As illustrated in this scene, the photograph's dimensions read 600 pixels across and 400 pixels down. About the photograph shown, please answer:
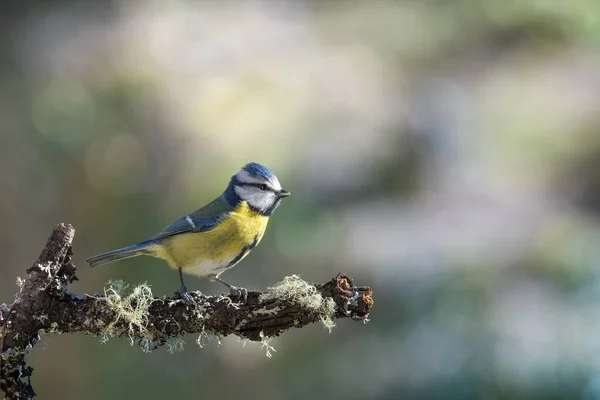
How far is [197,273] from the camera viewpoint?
1.68m

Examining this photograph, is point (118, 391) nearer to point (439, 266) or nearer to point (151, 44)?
point (439, 266)

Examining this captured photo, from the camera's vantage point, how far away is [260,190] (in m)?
1.72

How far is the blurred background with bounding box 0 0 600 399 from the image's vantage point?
3.19 metres

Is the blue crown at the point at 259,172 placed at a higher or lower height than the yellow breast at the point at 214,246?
higher

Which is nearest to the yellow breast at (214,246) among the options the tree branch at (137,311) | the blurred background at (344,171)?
the tree branch at (137,311)

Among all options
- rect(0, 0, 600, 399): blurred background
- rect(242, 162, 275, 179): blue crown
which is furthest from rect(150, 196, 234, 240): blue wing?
rect(0, 0, 600, 399): blurred background

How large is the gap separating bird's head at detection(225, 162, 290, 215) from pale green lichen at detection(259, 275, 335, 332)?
0.44 metres

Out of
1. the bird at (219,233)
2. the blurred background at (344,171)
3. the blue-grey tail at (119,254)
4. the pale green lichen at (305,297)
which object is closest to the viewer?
the pale green lichen at (305,297)

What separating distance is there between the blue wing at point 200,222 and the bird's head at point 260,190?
0.06m

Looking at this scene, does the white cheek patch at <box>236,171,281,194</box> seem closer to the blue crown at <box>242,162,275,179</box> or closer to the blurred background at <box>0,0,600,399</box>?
the blue crown at <box>242,162,275,179</box>

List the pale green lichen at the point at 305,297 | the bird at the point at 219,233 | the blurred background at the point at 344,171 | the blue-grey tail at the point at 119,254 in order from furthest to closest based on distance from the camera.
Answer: the blurred background at the point at 344,171 → the bird at the point at 219,233 → the blue-grey tail at the point at 119,254 → the pale green lichen at the point at 305,297

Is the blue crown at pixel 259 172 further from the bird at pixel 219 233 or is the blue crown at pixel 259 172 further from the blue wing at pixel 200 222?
the blue wing at pixel 200 222

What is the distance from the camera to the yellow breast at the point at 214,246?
166 cm

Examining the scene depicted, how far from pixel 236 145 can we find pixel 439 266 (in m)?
1.24
